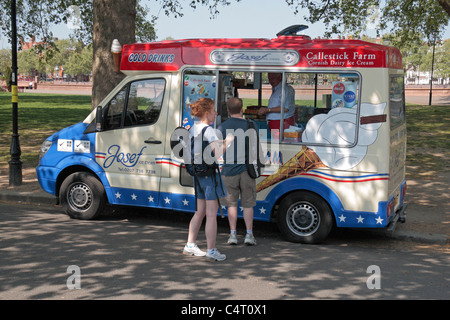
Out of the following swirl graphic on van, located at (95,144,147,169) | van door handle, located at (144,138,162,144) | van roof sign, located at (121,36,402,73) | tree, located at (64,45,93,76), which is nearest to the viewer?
van roof sign, located at (121,36,402,73)

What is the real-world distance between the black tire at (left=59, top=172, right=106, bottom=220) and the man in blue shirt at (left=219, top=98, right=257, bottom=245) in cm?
218

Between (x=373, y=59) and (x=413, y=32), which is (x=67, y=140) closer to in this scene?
(x=373, y=59)

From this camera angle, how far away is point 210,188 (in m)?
6.26

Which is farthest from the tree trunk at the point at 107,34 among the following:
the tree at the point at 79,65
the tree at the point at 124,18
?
the tree at the point at 79,65

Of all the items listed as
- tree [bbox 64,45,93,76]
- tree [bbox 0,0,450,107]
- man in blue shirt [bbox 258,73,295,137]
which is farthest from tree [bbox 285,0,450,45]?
tree [bbox 64,45,93,76]

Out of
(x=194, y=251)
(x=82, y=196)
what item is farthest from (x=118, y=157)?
(x=194, y=251)

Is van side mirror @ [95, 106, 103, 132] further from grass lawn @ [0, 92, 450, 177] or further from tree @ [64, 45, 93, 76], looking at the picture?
tree @ [64, 45, 93, 76]

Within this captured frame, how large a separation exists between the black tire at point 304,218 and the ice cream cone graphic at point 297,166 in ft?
0.85

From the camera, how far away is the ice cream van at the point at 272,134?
6820 millimetres

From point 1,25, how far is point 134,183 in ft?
56.6

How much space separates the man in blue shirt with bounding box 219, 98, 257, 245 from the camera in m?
6.65

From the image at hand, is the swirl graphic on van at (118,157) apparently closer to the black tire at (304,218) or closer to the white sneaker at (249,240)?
the white sneaker at (249,240)

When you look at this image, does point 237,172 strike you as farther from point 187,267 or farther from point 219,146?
point 187,267

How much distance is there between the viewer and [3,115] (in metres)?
26.5
